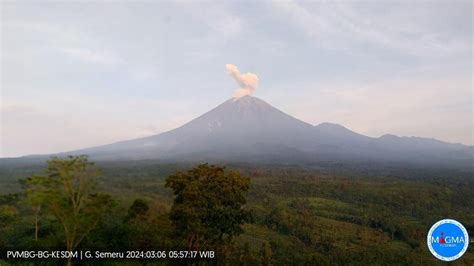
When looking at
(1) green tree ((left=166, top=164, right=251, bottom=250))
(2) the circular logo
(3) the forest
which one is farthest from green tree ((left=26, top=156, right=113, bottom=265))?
(2) the circular logo

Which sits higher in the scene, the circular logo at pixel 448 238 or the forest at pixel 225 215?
the circular logo at pixel 448 238

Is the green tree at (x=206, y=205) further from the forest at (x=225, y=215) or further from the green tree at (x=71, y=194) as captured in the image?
the green tree at (x=71, y=194)

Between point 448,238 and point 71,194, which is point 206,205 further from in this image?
point 448,238

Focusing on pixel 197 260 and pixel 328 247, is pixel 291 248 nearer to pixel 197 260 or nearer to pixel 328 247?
pixel 328 247

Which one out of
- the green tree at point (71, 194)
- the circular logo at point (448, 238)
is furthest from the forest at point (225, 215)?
the circular logo at point (448, 238)

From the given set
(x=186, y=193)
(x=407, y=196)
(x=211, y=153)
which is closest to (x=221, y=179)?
(x=186, y=193)
